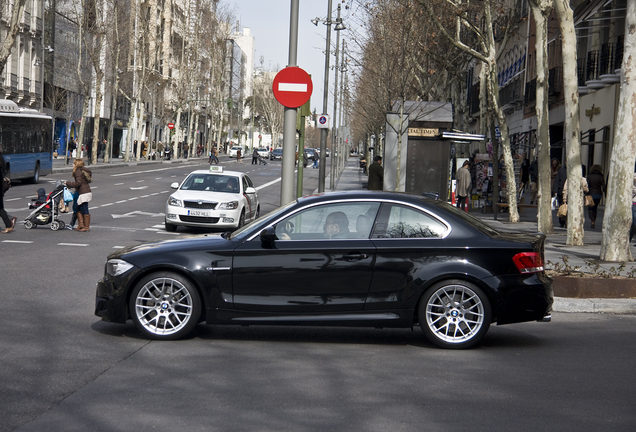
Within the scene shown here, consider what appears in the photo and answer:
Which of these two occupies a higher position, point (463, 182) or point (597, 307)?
point (463, 182)

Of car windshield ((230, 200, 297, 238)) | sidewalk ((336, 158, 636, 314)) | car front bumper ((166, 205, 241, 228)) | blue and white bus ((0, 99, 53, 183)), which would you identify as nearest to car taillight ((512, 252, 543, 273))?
car windshield ((230, 200, 297, 238))

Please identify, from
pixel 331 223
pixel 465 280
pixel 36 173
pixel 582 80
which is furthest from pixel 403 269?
pixel 36 173

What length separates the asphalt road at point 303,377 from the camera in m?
5.32

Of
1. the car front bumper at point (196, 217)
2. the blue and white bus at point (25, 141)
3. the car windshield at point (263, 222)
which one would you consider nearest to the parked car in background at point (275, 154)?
the blue and white bus at point (25, 141)

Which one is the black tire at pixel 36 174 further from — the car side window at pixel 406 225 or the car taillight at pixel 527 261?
the car taillight at pixel 527 261

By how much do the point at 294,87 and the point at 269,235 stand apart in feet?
16.9

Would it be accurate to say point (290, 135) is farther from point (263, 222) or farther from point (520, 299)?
point (520, 299)

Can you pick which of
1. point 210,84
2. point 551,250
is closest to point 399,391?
point 551,250

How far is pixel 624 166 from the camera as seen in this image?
13.2 metres

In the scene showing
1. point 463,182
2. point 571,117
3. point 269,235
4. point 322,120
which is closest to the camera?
point 269,235

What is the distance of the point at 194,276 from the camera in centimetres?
757

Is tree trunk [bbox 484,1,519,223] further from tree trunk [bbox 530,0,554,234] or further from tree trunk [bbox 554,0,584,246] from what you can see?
tree trunk [bbox 554,0,584,246]

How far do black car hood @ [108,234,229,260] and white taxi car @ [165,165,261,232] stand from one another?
10.7 m

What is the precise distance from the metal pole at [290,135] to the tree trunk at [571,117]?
565 centimetres
